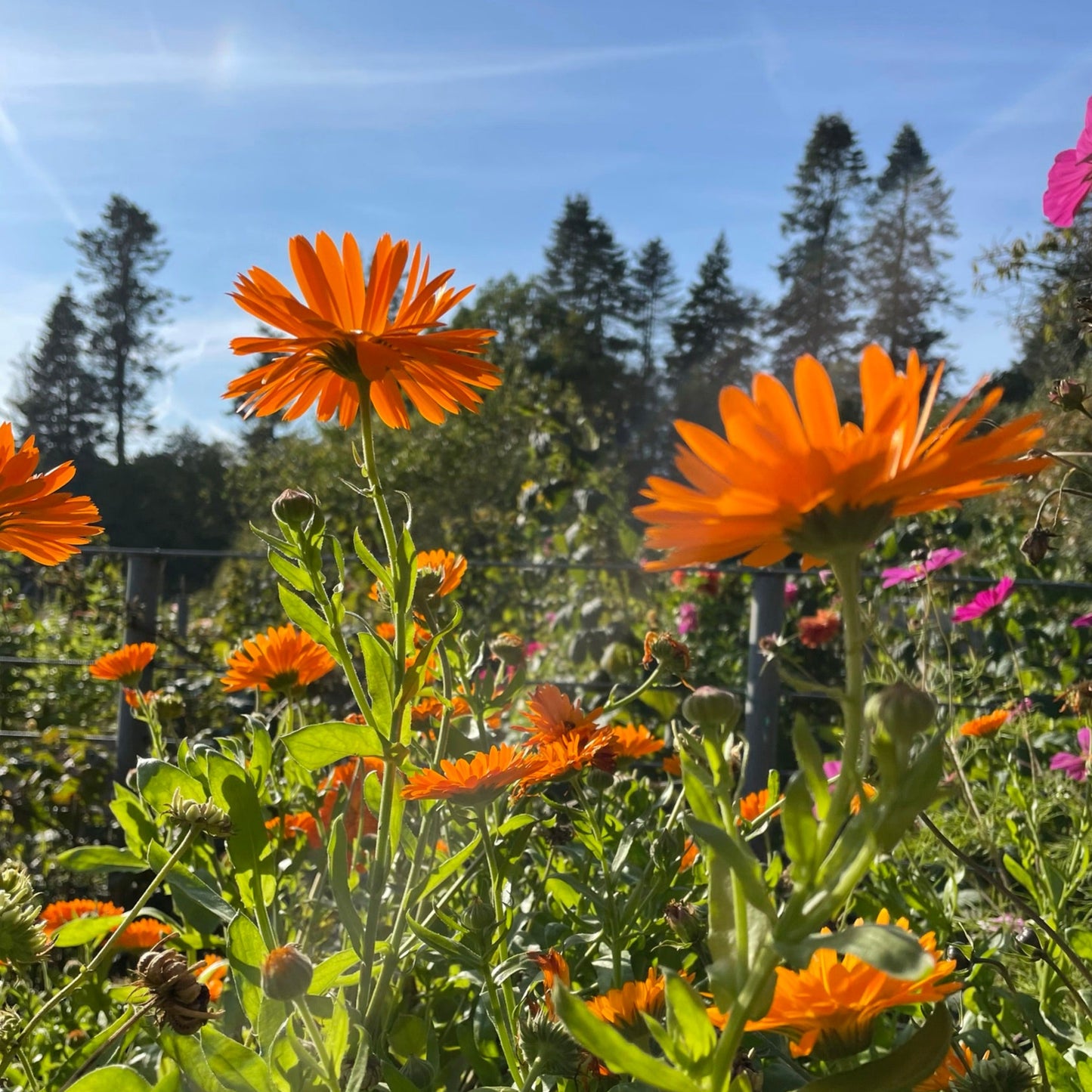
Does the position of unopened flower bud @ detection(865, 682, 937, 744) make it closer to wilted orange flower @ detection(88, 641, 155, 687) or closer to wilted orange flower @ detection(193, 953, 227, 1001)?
wilted orange flower @ detection(193, 953, 227, 1001)

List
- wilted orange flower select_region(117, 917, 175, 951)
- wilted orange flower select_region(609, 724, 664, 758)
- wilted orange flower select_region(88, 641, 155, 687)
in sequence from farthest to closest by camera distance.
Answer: wilted orange flower select_region(88, 641, 155, 687) < wilted orange flower select_region(609, 724, 664, 758) < wilted orange flower select_region(117, 917, 175, 951)

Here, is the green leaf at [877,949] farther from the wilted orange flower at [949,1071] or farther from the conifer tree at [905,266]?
the conifer tree at [905,266]

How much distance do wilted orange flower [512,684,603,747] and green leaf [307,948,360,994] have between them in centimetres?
30

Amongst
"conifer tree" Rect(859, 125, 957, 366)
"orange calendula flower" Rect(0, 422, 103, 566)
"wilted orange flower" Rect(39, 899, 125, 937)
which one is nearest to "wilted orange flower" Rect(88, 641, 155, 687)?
"wilted orange flower" Rect(39, 899, 125, 937)

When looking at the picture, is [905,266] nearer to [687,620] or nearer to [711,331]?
[711,331]

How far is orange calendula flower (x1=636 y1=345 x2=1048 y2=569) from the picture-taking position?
38cm

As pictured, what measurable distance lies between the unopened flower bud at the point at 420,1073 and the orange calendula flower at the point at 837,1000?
28 cm

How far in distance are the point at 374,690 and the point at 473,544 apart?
4.84 m

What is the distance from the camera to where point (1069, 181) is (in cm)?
94

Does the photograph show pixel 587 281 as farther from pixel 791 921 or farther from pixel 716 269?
pixel 791 921

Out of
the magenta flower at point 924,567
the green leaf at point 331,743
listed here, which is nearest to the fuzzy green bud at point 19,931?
the green leaf at point 331,743

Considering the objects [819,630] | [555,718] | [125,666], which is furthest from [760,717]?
[555,718]

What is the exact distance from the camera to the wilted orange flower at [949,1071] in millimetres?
601

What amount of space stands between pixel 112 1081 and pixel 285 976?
4.6 inches
